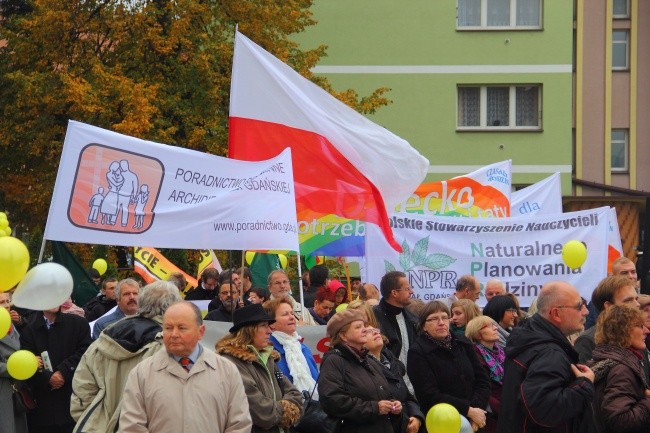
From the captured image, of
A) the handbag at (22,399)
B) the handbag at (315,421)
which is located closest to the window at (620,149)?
the handbag at (22,399)

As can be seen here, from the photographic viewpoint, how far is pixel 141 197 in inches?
397

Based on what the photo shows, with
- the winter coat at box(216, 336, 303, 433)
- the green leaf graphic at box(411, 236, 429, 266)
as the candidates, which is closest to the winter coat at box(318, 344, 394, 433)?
the winter coat at box(216, 336, 303, 433)

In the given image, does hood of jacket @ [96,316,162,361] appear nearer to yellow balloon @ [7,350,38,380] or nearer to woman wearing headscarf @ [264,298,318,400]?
yellow balloon @ [7,350,38,380]

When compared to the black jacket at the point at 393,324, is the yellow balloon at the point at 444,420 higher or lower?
lower

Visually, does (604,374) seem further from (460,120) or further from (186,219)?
(460,120)

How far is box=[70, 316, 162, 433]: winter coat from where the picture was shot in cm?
832

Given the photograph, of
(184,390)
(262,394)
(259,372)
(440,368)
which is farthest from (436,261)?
(184,390)

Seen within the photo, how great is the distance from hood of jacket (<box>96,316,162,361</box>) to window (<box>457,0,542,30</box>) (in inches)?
1118

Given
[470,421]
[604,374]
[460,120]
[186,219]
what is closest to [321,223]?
[186,219]

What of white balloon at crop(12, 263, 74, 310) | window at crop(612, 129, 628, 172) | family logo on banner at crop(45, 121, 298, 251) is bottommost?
white balloon at crop(12, 263, 74, 310)

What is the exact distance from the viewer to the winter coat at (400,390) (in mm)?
8930

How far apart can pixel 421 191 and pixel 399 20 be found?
64.0 ft

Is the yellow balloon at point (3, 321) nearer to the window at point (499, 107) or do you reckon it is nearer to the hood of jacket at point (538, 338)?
the hood of jacket at point (538, 338)

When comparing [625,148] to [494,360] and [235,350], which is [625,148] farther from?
[235,350]
